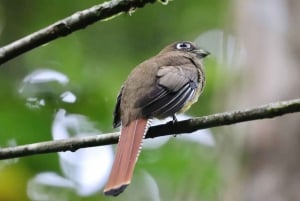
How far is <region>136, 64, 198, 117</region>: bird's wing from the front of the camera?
340cm

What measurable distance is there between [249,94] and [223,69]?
24 centimetres

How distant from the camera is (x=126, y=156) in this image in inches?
114

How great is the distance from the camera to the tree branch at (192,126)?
2502 mm

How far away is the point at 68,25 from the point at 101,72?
3830mm

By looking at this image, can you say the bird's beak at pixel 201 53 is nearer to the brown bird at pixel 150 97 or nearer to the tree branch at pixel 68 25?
the brown bird at pixel 150 97

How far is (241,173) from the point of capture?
365 centimetres

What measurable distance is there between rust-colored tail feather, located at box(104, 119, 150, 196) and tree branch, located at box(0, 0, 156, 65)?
1.65 ft

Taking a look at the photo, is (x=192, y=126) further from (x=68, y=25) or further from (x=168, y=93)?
(x=168, y=93)

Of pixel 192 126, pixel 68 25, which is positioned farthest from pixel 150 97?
pixel 68 25

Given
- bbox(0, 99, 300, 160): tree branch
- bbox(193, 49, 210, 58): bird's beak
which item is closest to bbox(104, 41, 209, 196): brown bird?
bbox(0, 99, 300, 160): tree branch

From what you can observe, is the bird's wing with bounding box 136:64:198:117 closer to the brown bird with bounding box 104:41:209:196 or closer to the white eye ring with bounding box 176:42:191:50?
the brown bird with bounding box 104:41:209:196

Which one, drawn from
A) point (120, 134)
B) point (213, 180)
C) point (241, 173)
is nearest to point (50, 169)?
point (213, 180)

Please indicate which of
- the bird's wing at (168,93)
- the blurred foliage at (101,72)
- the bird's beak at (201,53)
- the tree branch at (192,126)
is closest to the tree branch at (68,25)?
the tree branch at (192,126)

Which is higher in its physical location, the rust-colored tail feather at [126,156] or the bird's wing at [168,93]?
the rust-colored tail feather at [126,156]
